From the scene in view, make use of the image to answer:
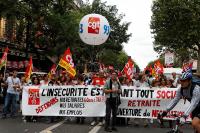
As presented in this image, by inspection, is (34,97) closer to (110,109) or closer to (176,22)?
(110,109)

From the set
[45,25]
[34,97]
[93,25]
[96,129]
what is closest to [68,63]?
[34,97]

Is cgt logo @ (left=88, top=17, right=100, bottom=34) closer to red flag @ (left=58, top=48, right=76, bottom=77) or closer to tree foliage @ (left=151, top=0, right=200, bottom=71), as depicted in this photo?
red flag @ (left=58, top=48, right=76, bottom=77)

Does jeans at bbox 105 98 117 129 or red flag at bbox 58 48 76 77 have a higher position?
red flag at bbox 58 48 76 77

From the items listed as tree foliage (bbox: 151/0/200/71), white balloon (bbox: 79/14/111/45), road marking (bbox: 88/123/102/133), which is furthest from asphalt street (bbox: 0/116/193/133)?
tree foliage (bbox: 151/0/200/71)

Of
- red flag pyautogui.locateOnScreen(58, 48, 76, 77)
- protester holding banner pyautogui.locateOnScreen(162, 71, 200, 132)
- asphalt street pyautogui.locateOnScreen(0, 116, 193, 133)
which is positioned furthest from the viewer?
red flag pyautogui.locateOnScreen(58, 48, 76, 77)

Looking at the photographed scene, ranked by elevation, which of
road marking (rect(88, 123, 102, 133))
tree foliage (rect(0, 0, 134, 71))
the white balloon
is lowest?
road marking (rect(88, 123, 102, 133))

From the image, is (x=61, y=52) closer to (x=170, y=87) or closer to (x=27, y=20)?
(x=27, y=20)

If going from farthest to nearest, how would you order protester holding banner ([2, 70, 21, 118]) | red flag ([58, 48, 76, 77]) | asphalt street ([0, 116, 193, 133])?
red flag ([58, 48, 76, 77])
protester holding banner ([2, 70, 21, 118])
asphalt street ([0, 116, 193, 133])

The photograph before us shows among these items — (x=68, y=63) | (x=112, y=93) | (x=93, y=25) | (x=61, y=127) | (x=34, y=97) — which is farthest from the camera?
(x=93, y=25)

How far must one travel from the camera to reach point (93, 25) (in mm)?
21688

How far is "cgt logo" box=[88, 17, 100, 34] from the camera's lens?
70.7 ft

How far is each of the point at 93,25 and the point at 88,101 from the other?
6125 millimetres

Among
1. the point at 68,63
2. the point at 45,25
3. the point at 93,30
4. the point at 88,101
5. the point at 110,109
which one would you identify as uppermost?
the point at 45,25

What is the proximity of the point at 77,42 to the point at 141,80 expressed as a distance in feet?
82.9
